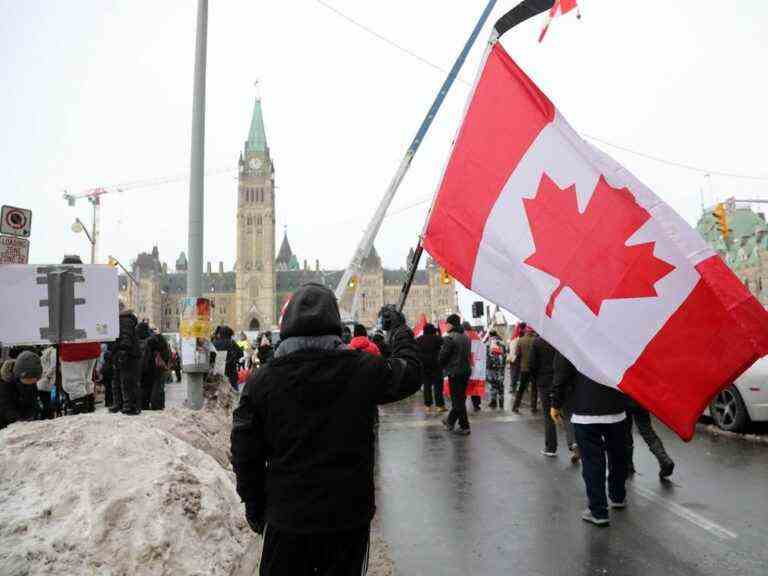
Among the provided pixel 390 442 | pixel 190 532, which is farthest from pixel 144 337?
pixel 190 532

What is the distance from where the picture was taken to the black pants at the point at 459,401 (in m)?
10.9

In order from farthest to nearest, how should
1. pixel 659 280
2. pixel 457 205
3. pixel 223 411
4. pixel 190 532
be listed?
pixel 223 411
pixel 457 205
pixel 659 280
pixel 190 532

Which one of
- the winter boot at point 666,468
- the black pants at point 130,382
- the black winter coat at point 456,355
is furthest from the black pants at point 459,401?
the black pants at point 130,382

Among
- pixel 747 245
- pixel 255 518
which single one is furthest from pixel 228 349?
pixel 747 245

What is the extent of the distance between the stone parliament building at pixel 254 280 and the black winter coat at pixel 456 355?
112361 mm

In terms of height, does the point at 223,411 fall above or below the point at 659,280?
below

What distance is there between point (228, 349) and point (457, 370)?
731 centimetres

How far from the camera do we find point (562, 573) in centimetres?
458

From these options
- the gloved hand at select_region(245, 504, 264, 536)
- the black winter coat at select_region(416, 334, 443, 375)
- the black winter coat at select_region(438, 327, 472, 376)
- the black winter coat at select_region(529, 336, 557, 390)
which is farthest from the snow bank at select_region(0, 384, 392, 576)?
the black winter coat at select_region(416, 334, 443, 375)

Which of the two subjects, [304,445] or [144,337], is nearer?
[304,445]

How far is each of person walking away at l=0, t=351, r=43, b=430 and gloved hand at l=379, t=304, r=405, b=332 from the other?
5.41 m

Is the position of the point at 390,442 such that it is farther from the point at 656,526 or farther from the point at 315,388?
the point at 315,388

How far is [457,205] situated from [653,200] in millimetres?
1647

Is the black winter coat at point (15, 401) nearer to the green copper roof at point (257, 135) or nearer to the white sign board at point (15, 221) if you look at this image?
the white sign board at point (15, 221)
